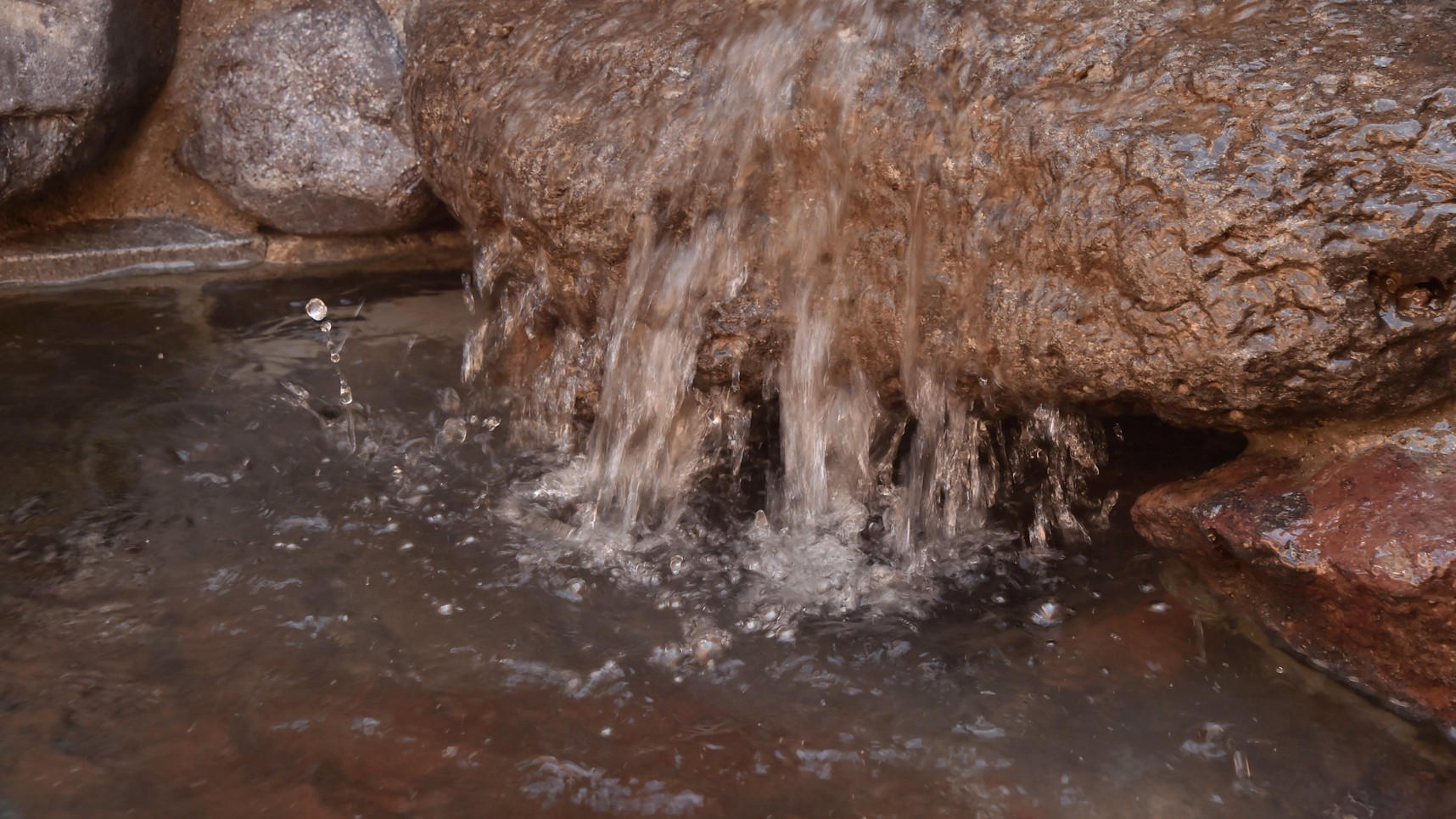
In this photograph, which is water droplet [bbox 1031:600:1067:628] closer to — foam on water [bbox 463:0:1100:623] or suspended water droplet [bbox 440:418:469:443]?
foam on water [bbox 463:0:1100:623]

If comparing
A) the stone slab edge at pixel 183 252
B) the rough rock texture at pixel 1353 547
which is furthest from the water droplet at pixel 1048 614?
the stone slab edge at pixel 183 252

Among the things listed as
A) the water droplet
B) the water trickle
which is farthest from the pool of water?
the water trickle

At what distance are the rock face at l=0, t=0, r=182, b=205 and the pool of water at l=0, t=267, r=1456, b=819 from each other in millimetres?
1350

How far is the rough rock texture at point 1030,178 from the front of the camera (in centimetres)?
180

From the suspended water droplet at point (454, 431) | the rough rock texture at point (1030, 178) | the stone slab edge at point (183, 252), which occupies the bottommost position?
the suspended water droplet at point (454, 431)

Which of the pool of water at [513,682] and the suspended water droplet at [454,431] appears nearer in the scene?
the pool of water at [513,682]

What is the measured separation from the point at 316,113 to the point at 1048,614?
312 cm

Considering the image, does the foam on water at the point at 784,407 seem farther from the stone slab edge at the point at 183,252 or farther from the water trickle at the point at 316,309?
the stone slab edge at the point at 183,252

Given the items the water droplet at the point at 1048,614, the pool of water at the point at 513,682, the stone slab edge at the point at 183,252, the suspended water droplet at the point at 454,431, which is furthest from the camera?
the stone slab edge at the point at 183,252

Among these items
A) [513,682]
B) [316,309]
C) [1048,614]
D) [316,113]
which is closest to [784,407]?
[1048,614]

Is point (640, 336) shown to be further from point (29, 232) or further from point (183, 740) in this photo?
point (29, 232)

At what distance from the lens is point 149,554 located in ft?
7.82

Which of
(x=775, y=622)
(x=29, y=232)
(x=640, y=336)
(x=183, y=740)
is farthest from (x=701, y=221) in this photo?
(x=29, y=232)

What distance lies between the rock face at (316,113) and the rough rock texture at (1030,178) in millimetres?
1132
